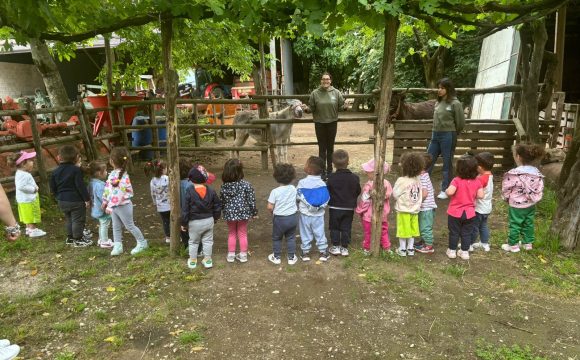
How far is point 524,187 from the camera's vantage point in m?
4.22

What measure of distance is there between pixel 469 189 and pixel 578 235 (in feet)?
4.45

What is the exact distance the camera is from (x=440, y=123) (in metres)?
6.02

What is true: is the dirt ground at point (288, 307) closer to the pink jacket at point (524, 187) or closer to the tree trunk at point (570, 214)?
the tree trunk at point (570, 214)

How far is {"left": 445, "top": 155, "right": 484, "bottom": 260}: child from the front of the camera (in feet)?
13.5

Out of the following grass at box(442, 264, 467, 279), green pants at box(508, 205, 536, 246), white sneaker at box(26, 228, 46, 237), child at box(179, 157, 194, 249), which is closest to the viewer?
grass at box(442, 264, 467, 279)

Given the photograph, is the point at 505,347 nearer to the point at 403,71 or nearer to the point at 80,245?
the point at 80,245

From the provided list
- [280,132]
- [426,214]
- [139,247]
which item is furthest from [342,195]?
[280,132]

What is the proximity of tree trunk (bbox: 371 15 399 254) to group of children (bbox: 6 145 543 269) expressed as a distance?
10cm

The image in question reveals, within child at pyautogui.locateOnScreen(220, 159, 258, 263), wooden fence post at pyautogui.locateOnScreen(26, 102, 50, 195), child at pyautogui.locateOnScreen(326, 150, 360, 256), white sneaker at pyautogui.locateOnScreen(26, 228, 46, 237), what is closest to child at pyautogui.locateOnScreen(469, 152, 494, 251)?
child at pyautogui.locateOnScreen(326, 150, 360, 256)

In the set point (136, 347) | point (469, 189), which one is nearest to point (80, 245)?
point (136, 347)

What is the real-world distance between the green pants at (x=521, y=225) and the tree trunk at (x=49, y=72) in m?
8.48

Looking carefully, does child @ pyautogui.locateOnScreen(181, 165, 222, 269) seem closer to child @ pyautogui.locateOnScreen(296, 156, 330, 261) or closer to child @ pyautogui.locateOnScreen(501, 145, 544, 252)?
child @ pyautogui.locateOnScreen(296, 156, 330, 261)

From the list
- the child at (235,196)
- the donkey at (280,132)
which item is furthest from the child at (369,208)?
the donkey at (280,132)

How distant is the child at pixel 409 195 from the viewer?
416 cm
